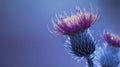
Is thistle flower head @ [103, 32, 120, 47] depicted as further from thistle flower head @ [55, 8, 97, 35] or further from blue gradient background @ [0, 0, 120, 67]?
blue gradient background @ [0, 0, 120, 67]

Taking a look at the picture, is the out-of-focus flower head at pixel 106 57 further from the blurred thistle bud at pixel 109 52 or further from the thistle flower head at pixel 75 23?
the thistle flower head at pixel 75 23

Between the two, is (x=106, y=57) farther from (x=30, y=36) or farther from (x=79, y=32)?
(x=30, y=36)

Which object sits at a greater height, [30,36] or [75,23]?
[30,36]

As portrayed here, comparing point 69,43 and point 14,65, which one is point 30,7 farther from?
point 69,43

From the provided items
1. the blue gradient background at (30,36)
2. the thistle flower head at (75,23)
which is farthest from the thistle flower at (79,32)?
the blue gradient background at (30,36)

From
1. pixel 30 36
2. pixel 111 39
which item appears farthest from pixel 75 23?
pixel 30 36

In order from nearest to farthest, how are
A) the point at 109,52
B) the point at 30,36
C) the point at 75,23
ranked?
the point at 75,23
the point at 109,52
the point at 30,36
